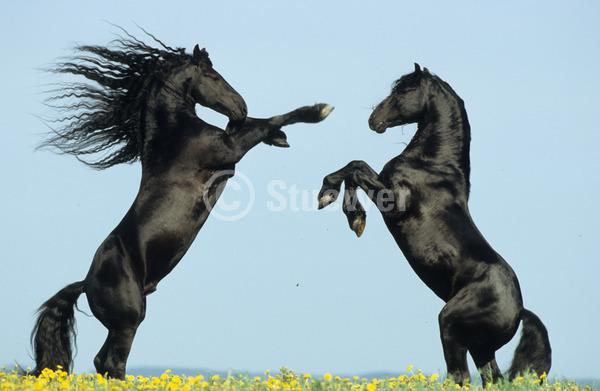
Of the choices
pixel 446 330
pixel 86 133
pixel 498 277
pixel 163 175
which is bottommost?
pixel 446 330

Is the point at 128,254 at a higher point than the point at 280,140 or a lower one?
lower

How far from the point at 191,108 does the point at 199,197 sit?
1.13m

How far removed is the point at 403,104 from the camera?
9094mm

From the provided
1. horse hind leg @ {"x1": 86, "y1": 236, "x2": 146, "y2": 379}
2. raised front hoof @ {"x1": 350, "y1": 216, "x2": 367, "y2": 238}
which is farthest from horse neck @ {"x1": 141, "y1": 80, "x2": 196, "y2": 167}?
raised front hoof @ {"x1": 350, "y1": 216, "x2": 367, "y2": 238}

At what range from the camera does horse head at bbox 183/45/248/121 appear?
8773 mm

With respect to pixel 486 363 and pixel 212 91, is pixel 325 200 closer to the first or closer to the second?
pixel 212 91

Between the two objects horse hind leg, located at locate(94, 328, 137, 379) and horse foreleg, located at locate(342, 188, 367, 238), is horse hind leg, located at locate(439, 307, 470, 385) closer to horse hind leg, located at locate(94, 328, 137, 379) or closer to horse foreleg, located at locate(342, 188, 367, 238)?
horse foreleg, located at locate(342, 188, 367, 238)

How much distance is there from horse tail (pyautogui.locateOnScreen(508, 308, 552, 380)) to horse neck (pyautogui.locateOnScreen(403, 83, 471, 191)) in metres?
1.76

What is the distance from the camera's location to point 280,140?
29.0ft

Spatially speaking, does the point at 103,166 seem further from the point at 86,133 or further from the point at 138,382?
the point at 138,382

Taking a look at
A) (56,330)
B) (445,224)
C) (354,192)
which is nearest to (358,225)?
(354,192)

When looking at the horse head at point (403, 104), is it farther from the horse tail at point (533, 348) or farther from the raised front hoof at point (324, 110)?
the horse tail at point (533, 348)

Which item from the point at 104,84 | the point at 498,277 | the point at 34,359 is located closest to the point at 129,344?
the point at 34,359

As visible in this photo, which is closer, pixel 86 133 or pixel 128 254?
pixel 128 254
